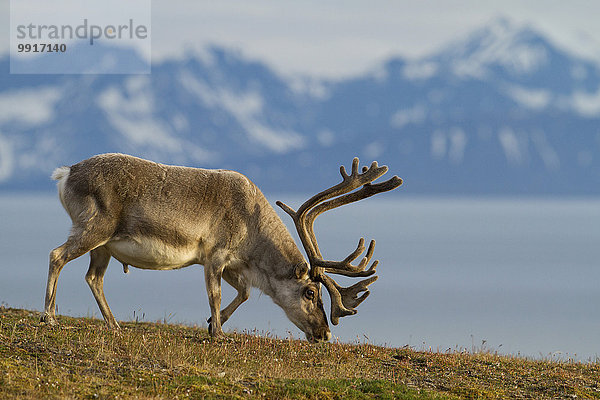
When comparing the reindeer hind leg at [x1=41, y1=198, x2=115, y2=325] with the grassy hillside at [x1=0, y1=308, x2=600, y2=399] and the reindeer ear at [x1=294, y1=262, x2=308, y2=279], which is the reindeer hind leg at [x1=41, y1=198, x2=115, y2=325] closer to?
the grassy hillside at [x1=0, y1=308, x2=600, y2=399]

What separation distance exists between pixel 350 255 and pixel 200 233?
2705mm

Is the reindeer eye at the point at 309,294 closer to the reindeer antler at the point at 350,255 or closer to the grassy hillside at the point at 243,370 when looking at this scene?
the reindeer antler at the point at 350,255

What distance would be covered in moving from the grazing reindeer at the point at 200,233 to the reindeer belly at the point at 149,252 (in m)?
0.02

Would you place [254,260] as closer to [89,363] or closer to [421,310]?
[89,363]

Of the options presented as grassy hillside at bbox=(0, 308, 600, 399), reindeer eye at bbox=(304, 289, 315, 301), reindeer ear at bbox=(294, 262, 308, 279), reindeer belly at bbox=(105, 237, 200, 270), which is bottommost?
grassy hillside at bbox=(0, 308, 600, 399)

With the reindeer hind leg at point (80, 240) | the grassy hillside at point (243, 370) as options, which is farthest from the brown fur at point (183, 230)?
the grassy hillside at point (243, 370)

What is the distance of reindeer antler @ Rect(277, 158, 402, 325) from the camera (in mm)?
15359

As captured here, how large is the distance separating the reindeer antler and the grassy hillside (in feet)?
2.79

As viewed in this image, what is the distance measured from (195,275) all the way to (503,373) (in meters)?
58.4

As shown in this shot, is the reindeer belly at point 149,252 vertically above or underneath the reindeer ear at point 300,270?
above

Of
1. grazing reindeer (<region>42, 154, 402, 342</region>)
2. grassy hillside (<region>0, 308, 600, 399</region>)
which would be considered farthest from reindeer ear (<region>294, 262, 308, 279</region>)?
grassy hillside (<region>0, 308, 600, 399</region>)

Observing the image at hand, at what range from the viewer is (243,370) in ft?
39.9

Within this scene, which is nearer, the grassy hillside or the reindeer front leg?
the grassy hillside

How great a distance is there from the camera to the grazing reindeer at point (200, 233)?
46.6 feet
